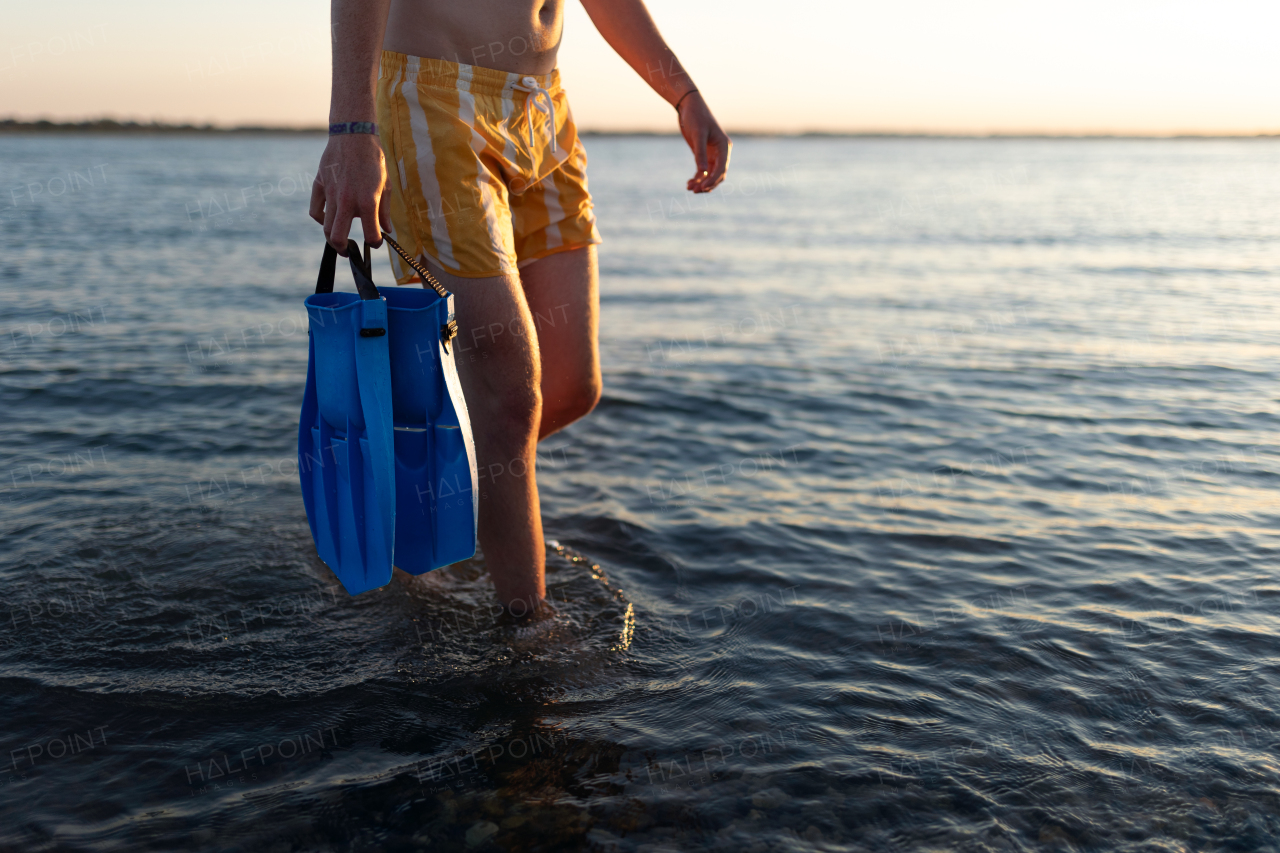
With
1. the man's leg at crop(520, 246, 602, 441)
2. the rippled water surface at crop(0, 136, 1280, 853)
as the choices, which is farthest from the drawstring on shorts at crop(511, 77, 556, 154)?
the rippled water surface at crop(0, 136, 1280, 853)

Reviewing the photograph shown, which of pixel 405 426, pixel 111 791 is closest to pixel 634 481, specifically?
pixel 405 426

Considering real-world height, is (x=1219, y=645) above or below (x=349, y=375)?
below

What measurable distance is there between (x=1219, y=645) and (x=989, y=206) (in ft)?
85.7

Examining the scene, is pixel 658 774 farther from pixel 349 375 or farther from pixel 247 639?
pixel 247 639

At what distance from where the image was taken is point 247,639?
276 centimetres

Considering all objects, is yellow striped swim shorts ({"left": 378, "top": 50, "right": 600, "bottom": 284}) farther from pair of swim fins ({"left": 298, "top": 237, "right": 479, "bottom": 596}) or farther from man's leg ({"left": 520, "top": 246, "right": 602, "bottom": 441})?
man's leg ({"left": 520, "top": 246, "right": 602, "bottom": 441})

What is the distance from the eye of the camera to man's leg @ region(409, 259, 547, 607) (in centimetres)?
235

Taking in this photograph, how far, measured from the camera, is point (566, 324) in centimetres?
281

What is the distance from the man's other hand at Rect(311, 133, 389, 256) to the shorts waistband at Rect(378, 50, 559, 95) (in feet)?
1.08

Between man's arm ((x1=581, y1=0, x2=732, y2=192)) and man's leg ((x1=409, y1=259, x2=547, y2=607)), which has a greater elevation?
man's arm ((x1=581, y1=0, x2=732, y2=192))

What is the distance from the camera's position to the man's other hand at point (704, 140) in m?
2.92

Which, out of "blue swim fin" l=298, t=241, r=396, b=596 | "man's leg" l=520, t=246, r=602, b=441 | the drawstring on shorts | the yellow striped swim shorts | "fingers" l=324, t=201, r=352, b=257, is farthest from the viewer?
"man's leg" l=520, t=246, r=602, b=441

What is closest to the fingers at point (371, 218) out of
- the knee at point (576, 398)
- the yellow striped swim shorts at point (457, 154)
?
the yellow striped swim shorts at point (457, 154)

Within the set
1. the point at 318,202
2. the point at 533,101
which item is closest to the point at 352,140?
the point at 318,202
